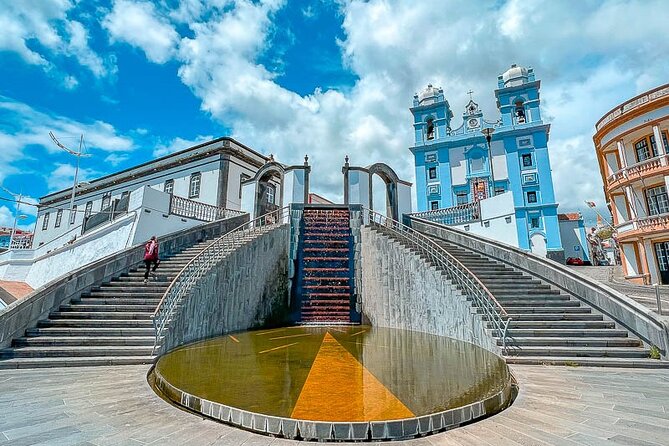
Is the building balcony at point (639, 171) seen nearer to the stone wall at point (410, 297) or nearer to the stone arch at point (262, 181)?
the stone wall at point (410, 297)

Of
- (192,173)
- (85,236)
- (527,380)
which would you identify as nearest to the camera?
(527,380)

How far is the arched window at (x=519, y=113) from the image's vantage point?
33.5m

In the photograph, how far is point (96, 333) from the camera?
7734 mm

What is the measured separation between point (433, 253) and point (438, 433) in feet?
27.7

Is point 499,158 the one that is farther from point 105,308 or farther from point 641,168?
point 105,308

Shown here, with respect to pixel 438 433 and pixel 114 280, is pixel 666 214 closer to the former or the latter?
pixel 438 433

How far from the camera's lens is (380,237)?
14062 mm

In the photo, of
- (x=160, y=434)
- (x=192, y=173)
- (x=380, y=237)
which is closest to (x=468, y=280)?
(x=380, y=237)

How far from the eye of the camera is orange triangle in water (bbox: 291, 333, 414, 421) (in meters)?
3.79

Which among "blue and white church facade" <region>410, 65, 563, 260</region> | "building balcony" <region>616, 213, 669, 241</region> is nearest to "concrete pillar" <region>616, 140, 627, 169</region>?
"building balcony" <region>616, 213, 669, 241</region>

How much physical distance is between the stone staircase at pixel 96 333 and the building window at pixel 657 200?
26835 millimetres

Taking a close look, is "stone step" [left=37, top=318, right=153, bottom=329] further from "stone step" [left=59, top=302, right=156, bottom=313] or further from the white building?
the white building

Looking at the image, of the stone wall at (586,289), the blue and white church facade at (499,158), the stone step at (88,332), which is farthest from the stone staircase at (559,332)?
the blue and white church facade at (499,158)

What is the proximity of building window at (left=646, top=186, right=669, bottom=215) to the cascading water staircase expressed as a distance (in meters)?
18.9
